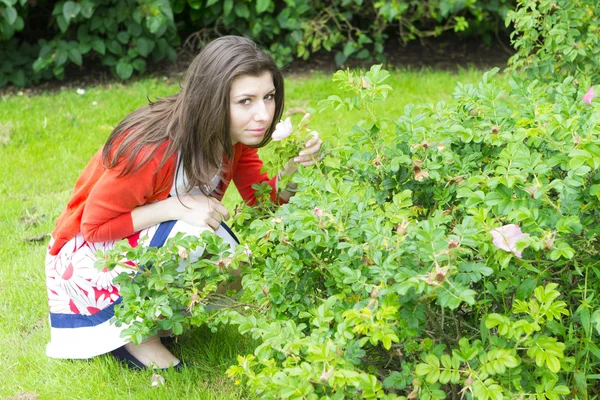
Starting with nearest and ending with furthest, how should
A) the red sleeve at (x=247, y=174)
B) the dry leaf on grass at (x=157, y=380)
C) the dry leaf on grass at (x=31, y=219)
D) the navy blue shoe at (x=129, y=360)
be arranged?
the dry leaf on grass at (x=157, y=380), the navy blue shoe at (x=129, y=360), the red sleeve at (x=247, y=174), the dry leaf on grass at (x=31, y=219)

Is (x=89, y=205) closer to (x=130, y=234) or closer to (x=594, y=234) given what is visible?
(x=130, y=234)

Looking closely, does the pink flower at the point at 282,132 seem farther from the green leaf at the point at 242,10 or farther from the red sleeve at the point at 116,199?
the green leaf at the point at 242,10

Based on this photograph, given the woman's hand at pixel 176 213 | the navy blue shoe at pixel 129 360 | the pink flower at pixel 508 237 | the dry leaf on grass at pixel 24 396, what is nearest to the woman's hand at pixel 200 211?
the woman's hand at pixel 176 213

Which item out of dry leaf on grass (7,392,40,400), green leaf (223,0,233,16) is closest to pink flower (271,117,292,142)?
dry leaf on grass (7,392,40,400)

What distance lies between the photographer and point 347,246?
184 cm

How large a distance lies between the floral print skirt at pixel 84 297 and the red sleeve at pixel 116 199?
6 centimetres

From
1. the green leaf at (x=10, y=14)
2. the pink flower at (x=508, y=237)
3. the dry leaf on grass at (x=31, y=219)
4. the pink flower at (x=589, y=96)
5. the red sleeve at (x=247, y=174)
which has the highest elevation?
the pink flower at (x=589, y=96)

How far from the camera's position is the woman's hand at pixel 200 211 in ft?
8.38

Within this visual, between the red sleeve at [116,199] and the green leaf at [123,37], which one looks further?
the green leaf at [123,37]

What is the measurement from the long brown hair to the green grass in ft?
1.20

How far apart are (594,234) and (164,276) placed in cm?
109

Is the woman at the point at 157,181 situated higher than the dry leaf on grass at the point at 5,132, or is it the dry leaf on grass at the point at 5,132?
the woman at the point at 157,181

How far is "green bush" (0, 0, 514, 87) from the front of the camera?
5.73 meters

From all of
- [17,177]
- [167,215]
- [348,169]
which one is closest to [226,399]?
[167,215]
